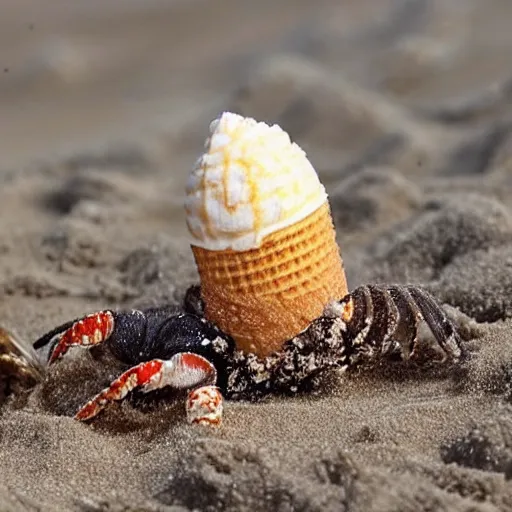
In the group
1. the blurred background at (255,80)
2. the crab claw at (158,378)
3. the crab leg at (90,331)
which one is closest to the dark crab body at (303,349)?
the crab claw at (158,378)

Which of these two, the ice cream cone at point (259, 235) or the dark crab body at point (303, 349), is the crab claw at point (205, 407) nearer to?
the dark crab body at point (303, 349)

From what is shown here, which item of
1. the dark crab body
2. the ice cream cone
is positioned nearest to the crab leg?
the dark crab body

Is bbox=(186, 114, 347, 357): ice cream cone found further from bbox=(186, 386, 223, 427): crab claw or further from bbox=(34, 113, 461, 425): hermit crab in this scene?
bbox=(186, 386, 223, 427): crab claw

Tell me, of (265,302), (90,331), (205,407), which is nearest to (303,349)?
(265,302)

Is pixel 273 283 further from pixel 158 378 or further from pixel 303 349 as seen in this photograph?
pixel 158 378

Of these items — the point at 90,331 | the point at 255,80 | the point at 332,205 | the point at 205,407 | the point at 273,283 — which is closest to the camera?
the point at 205,407

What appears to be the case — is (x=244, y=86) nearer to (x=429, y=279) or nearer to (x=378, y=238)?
(x=378, y=238)
